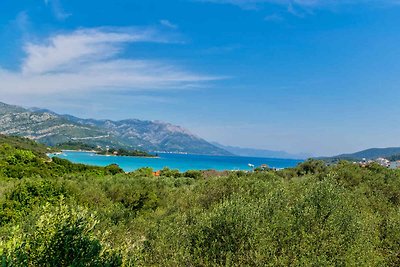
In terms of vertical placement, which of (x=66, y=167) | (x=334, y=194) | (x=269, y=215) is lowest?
(x=66, y=167)

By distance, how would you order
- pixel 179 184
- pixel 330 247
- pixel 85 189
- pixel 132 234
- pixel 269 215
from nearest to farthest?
pixel 330 247 < pixel 269 215 < pixel 132 234 < pixel 85 189 < pixel 179 184

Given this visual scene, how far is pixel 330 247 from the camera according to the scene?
543 inches

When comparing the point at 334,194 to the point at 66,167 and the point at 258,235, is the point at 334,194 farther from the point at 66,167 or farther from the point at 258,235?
the point at 66,167

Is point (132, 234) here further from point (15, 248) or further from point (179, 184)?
point (179, 184)

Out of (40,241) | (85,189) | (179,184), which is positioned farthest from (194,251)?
(179,184)

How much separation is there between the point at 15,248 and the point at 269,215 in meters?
11.8

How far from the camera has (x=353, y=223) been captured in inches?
610

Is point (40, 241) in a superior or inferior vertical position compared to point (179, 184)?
superior

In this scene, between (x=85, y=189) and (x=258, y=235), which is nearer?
(x=258, y=235)

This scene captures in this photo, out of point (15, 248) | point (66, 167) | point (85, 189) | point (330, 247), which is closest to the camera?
point (15, 248)

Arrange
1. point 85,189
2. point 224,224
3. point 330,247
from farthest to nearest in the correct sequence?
point 85,189
point 224,224
point 330,247

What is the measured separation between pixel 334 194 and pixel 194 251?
351 inches

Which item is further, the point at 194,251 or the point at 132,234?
the point at 132,234

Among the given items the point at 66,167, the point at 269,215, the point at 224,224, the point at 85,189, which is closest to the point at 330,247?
the point at 269,215
